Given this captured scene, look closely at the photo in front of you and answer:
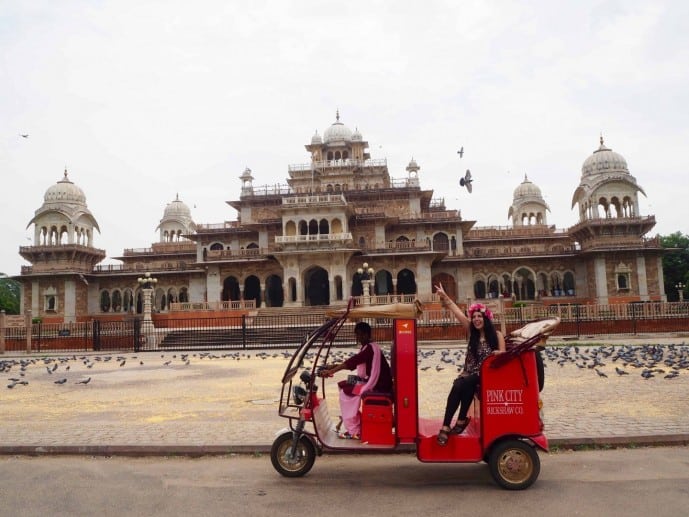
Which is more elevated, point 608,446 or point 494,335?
point 494,335

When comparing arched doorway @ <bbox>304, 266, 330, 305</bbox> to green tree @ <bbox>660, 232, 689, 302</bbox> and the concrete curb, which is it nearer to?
green tree @ <bbox>660, 232, 689, 302</bbox>

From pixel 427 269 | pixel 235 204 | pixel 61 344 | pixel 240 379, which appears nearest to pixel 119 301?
pixel 235 204

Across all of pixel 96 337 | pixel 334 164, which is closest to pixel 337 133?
pixel 334 164

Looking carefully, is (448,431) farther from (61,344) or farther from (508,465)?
(61,344)

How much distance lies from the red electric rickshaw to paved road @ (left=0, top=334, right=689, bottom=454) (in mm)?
1366

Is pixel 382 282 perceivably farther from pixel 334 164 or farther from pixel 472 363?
pixel 472 363

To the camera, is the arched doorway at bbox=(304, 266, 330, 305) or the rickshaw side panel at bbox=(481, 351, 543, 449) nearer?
the rickshaw side panel at bbox=(481, 351, 543, 449)

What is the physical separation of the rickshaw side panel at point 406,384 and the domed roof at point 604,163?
4456cm

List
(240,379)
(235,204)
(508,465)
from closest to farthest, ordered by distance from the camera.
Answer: (508,465), (240,379), (235,204)

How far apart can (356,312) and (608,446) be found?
12.0 ft

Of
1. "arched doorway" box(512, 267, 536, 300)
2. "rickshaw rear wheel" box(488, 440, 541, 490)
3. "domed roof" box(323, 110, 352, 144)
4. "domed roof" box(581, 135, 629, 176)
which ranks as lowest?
"rickshaw rear wheel" box(488, 440, 541, 490)

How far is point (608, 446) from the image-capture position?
22.4ft

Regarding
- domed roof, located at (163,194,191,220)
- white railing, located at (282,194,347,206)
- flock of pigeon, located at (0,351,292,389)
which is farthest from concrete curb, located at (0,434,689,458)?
domed roof, located at (163,194,191,220)

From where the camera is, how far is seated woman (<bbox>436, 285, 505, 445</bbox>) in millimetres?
5602
